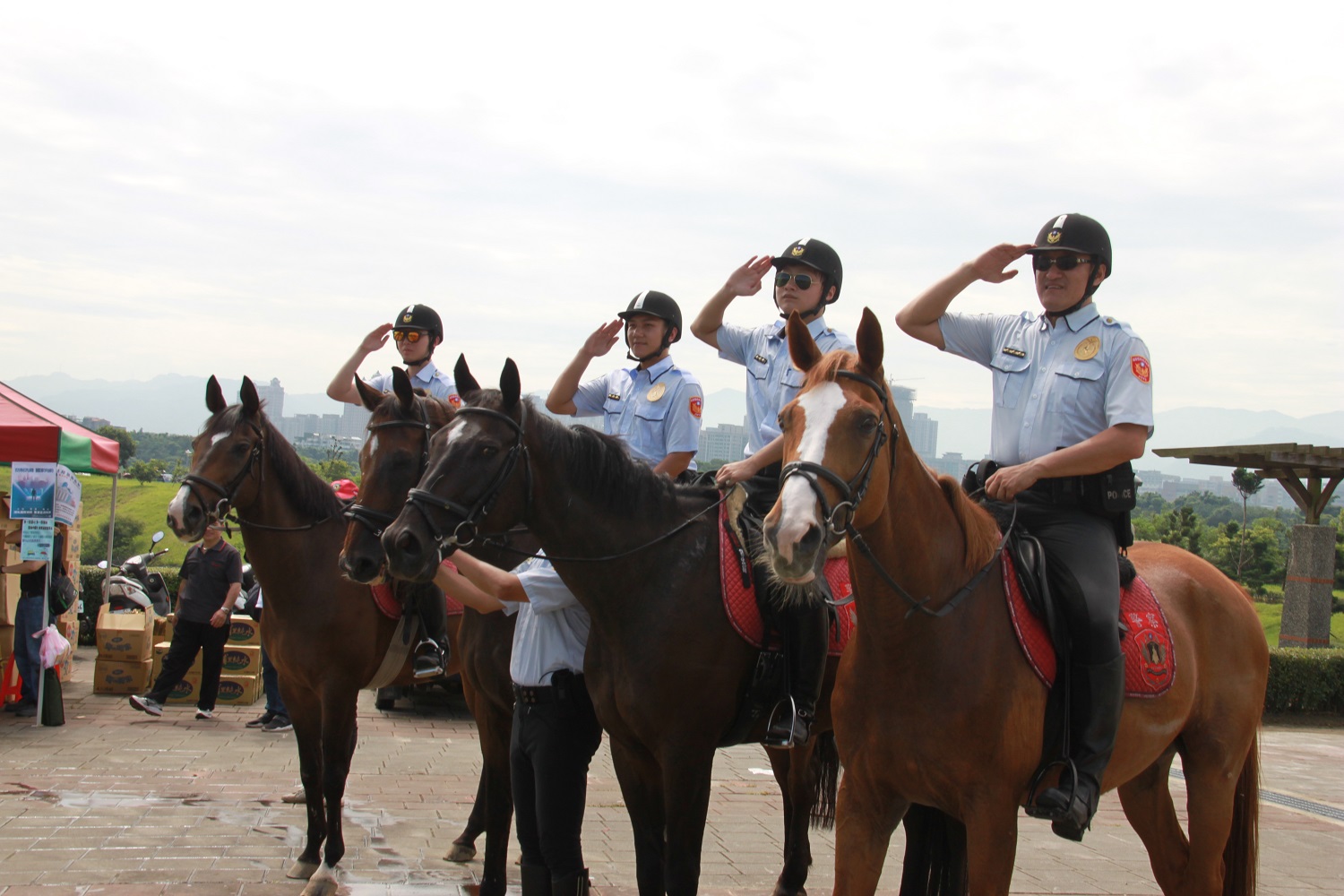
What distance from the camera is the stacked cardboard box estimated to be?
483 inches

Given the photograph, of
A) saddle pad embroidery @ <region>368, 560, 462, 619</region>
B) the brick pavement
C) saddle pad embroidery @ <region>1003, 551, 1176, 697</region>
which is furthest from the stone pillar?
saddle pad embroidery @ <region>368, 560, 462, 619</region>

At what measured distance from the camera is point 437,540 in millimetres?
3811

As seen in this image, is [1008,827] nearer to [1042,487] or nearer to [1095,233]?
[1042,487]

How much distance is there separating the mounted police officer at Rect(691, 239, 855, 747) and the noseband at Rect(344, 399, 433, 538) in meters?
1.49

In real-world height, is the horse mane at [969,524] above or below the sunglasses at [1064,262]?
below

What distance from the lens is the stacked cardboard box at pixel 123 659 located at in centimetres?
1227

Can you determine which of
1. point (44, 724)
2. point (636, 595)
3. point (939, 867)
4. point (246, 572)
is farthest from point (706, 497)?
point (246, 572)

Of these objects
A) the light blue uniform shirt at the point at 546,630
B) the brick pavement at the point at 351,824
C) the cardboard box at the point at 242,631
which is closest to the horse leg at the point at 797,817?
the brick pavement at the point at 351,824

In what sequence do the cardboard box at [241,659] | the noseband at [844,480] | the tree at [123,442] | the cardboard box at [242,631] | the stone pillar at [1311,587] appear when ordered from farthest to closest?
the tree at [123,442] → the stone pillar at [1311,587] → the cardboard box at [242,631] → the cardboard box at [241,659] → the noseband at [844,480]

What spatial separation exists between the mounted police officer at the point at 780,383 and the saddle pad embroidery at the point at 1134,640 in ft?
2.78

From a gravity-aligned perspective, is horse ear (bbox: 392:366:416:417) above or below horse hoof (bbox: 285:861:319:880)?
above

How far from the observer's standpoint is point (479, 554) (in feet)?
18.7

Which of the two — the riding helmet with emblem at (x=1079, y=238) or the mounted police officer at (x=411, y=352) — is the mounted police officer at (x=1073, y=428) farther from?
the mounted police officer at (x=411, y=352)

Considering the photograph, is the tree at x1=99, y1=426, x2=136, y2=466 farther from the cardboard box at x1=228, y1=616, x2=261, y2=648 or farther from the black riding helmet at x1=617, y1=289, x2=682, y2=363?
the black riding helmet at x1=617, y1=289, x2=682, y2=363
